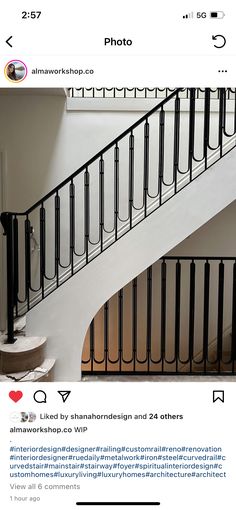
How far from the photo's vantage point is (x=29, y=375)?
5.67ft

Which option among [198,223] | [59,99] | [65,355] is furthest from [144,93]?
[65,355]

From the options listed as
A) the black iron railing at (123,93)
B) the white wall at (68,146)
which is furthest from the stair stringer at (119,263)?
the black iron railing at (123,93)

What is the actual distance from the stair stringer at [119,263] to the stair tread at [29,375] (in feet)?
0.37

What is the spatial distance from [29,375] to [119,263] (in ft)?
2.42

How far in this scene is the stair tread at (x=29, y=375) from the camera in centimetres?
168
